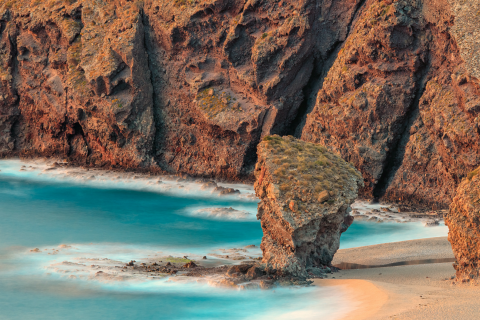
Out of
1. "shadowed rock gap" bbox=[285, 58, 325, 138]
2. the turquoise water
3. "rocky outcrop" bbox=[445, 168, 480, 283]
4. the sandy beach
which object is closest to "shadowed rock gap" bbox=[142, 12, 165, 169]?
the turquoise water

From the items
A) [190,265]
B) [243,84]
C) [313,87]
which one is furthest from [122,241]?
[313,87]

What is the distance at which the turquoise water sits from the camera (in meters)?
11.3

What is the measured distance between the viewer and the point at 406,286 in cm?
1072

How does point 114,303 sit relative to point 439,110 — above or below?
below

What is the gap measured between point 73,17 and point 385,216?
21.2 meters

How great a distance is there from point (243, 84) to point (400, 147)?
28.1 feet

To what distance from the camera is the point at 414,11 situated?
72.5ft

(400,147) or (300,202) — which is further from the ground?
(400,147)

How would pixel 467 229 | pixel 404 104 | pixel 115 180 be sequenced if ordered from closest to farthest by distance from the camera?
pixel 467 229
pixel 404 104
pixel 115 180

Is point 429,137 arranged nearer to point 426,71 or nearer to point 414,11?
point 426,71

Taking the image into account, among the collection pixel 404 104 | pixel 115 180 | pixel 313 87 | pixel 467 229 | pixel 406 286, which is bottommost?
pixel 406 286

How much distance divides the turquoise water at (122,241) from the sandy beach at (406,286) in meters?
0.60

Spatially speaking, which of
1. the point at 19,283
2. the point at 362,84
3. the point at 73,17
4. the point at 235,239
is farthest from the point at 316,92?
the point at 19,283

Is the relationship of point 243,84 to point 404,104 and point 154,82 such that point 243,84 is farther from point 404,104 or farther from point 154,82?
point 404,104
